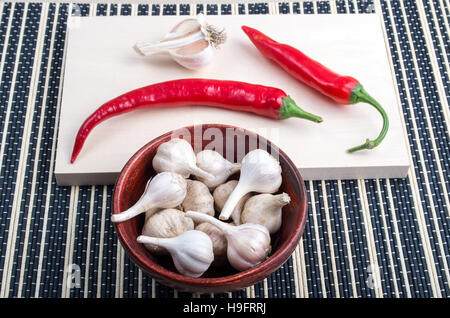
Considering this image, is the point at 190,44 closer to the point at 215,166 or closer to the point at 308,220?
the point at 215,166

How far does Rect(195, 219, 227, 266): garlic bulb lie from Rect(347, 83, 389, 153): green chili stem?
1.37 ft

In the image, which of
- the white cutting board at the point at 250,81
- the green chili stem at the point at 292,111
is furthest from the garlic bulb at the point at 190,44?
the green chili stem at the point at 292,111

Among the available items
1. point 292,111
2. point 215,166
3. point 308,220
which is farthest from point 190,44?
point 308,220

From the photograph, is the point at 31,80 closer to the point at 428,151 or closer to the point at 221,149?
the point at 221,149

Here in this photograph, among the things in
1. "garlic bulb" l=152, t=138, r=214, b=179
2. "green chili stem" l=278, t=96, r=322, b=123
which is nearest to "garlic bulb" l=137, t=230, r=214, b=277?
"garlic bulb" l=152, t=138, r=214, b=179

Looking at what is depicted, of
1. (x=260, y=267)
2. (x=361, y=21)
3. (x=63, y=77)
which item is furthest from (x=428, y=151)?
(x=63, y=77)

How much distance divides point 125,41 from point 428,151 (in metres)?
0.80

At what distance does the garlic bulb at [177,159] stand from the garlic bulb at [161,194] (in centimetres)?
3

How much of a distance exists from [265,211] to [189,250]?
0.16m

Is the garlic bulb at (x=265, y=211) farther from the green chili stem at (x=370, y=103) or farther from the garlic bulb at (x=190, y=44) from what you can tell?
the garlic bulb at (x=190, y=44)

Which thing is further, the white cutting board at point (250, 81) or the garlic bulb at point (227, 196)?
the white cutting board at point (250, 81)

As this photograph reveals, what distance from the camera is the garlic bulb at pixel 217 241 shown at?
1027 millimetres

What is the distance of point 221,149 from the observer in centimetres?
116
